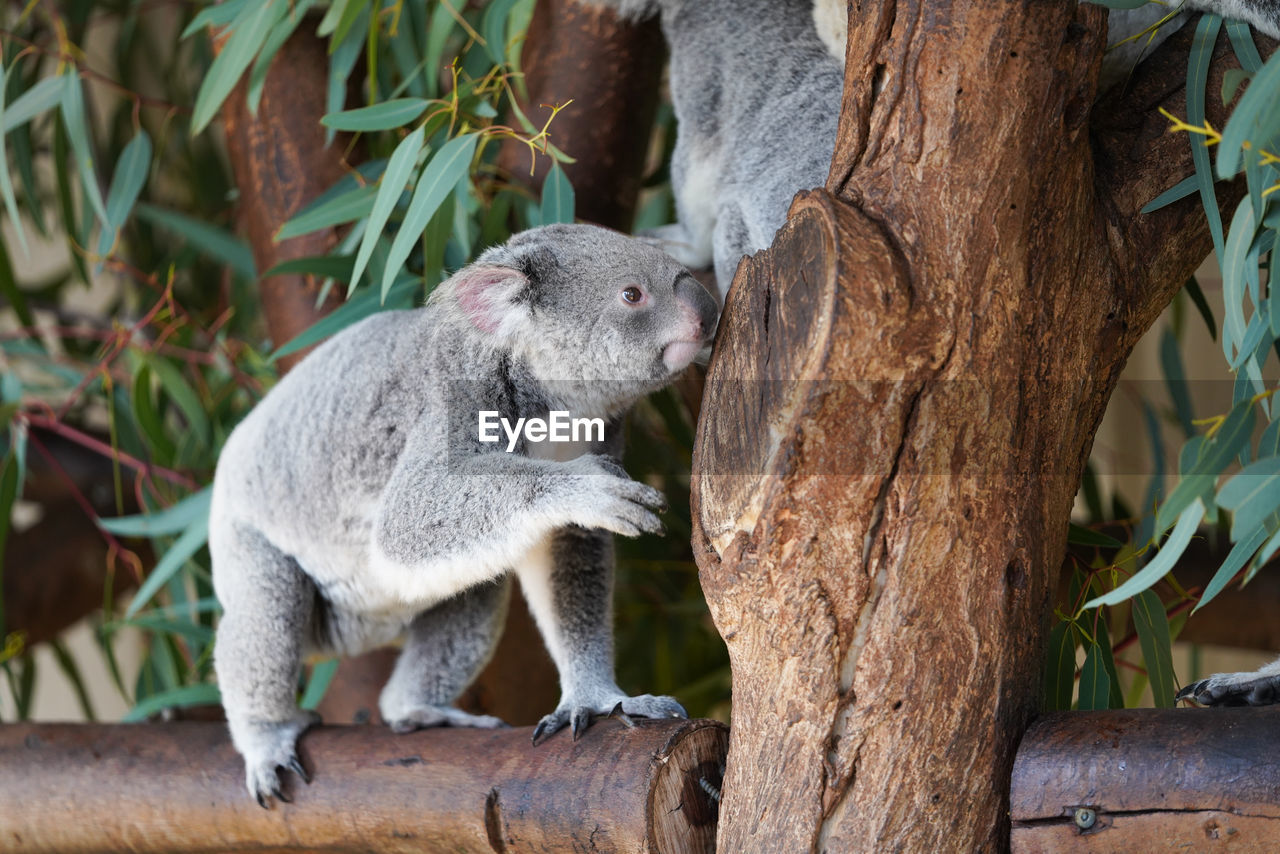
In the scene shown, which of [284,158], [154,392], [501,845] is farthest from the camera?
[154,392]

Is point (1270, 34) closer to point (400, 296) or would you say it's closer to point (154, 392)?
point (400, 296)

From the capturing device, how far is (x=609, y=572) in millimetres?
2006

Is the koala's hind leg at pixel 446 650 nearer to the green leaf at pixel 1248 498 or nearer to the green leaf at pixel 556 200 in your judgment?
the green leaf at pixel 556 200

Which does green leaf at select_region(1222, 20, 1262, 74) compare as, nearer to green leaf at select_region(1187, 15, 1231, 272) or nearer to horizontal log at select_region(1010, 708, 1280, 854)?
green leaf at select_region(1187, 15, 1231, 272)

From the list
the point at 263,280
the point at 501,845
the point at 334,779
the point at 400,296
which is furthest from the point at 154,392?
the point at 501,845

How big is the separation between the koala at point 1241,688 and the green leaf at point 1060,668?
0.23 metres

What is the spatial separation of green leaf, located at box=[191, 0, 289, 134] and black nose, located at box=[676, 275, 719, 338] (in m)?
0.94

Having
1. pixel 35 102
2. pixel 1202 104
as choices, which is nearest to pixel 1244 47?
pixel 1202 104

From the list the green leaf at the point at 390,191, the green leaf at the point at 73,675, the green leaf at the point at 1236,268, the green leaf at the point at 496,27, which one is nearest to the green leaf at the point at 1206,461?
the green leaf at the point at 1236,268

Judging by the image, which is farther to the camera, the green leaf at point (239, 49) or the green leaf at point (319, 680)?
the green leaf at point (319, 680)

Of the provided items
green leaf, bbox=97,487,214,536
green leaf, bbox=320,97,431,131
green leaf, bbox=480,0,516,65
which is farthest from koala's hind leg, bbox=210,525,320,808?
green leaf, bbox=480,0,516,65

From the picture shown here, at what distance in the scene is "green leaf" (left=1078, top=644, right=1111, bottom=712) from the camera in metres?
1.65

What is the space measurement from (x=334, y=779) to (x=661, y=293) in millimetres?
953

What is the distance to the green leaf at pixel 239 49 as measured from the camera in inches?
82.1
